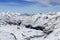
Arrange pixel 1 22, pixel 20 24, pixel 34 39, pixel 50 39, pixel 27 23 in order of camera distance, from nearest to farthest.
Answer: pixel 50 39 → pixel 34 39 → pixel 27 23 → pixel 20 24 → pixel 1 22

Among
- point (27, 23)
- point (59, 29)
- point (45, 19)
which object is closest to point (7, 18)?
point (27, 23)

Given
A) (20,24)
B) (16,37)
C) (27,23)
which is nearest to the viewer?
(16,37)

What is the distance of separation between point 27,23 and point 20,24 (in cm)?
222

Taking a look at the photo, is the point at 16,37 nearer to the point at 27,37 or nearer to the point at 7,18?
the point at 27,37

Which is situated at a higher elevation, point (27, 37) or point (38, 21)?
point (38, 21)

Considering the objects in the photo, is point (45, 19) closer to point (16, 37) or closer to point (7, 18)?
point (16, 37)

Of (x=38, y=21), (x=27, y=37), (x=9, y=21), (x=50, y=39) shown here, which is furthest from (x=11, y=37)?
(x=9, y=21)

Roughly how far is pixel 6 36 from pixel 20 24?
366 centimetres

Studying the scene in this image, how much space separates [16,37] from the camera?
2073 centimetres

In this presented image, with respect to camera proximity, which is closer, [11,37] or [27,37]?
[27,37]

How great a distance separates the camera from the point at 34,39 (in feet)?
63.5

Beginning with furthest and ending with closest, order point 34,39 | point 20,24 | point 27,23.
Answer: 1. point 20,24
2. point 27,23
3. point 34,39

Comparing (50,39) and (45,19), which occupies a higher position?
(45,19)

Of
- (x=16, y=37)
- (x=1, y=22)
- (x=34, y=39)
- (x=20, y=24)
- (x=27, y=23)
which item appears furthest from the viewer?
(x=1, y=22)
